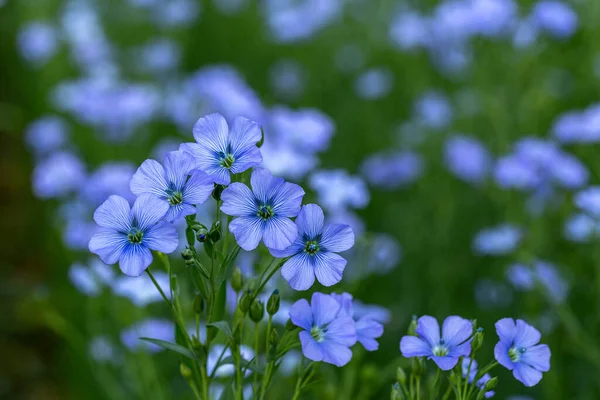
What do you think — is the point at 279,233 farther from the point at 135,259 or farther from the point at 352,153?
the point at 352,153

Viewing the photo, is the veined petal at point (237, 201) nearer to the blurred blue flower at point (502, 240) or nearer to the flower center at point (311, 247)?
the flower center at point (311, 247)

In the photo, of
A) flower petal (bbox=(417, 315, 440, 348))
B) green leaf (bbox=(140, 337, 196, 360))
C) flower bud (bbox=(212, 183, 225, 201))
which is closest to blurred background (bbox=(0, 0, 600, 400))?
flower petal (bbox=(417, 315, 440, 348))

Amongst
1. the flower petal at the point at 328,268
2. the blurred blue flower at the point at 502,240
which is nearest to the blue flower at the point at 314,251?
the flower petal at the point at 328,268

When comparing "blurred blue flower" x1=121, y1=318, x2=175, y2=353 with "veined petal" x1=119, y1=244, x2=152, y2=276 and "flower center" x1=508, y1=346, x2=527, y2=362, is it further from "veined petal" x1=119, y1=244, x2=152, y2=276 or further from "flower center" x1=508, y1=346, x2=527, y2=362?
"flower center" x1=508, y1=346, x2=527, y2=362

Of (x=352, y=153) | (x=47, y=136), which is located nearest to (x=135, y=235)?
(x=47, y=136)

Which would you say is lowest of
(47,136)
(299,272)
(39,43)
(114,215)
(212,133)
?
(299,272)

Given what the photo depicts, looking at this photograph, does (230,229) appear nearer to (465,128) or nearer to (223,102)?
(223,102)
